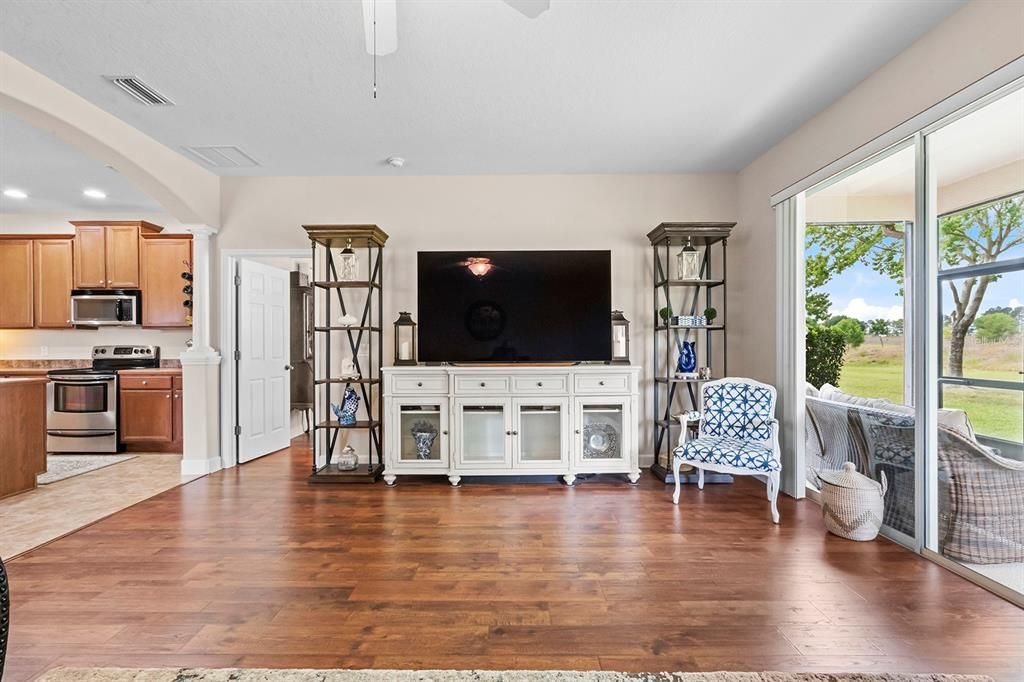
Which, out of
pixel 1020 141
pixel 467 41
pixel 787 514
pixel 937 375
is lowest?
pixel 787 514

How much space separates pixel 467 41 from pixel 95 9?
5.60 feet

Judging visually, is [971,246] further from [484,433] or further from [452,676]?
[484,433]

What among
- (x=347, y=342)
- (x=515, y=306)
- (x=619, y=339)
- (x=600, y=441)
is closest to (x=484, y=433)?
(x=600, y=441)

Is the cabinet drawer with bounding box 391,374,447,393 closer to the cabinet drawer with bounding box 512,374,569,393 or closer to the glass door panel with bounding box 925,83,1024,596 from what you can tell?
the cabinet drawer with bounding box 512,374,569,393

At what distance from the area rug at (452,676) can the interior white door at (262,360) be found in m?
3.31

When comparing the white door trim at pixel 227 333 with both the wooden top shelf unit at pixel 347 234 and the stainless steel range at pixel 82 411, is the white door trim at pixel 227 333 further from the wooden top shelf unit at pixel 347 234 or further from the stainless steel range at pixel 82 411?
the stainless steel range at pixel 82 411

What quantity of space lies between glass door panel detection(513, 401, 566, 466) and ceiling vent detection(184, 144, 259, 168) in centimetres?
305

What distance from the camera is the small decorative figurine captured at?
4.08 metres

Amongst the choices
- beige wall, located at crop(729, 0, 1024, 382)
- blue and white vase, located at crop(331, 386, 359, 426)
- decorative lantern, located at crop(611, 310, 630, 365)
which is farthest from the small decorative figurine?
beige wall, located at crop(729, 0, 1024, 382)

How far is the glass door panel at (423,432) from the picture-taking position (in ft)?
13.3

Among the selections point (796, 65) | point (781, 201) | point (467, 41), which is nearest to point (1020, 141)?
point (796, 65)

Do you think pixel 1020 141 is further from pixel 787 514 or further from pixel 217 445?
pixel 217 445

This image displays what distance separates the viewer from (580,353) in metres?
4.27

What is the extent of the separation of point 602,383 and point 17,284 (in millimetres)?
→ 6518
